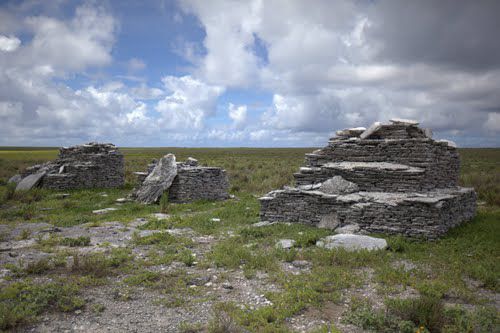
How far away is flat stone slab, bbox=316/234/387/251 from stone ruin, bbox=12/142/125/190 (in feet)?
56.7

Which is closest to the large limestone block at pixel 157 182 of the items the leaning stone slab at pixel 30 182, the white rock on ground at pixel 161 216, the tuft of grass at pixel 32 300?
the white rock on ground at pixel 161 216

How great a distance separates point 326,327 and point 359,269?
9.71ft

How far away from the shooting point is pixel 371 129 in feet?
45.1


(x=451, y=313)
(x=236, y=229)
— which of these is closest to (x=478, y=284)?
(x=451, y=313)

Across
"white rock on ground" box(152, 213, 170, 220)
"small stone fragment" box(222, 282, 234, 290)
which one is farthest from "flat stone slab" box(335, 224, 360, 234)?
"white rock on ground" box(152, 213, 170, 220)

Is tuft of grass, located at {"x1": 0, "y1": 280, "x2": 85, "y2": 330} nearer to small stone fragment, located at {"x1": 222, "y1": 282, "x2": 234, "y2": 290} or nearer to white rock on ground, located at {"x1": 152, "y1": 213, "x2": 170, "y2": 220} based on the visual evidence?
small stone fragment, located at {"x1": 222, "y1": 282, "x2": 234, "y2": 290}

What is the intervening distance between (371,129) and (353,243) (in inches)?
237

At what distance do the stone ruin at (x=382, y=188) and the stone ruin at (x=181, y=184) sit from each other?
19.9 feet

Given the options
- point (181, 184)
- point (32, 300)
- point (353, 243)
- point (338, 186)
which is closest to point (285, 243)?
point (353, 243)

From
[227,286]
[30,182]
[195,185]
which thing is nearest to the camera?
[227,286]

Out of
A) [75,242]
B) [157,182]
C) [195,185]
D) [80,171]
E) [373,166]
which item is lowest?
[75,242]

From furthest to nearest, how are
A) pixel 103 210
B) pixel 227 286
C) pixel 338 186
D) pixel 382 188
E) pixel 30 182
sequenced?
1. pixel 30 182
2. pixel 103 210
3. pixel 338 186
4. pixel 382 188
5. pixel 227 286

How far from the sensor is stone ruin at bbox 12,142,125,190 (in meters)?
21.1

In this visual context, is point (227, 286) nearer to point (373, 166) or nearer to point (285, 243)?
point (285, 243)
